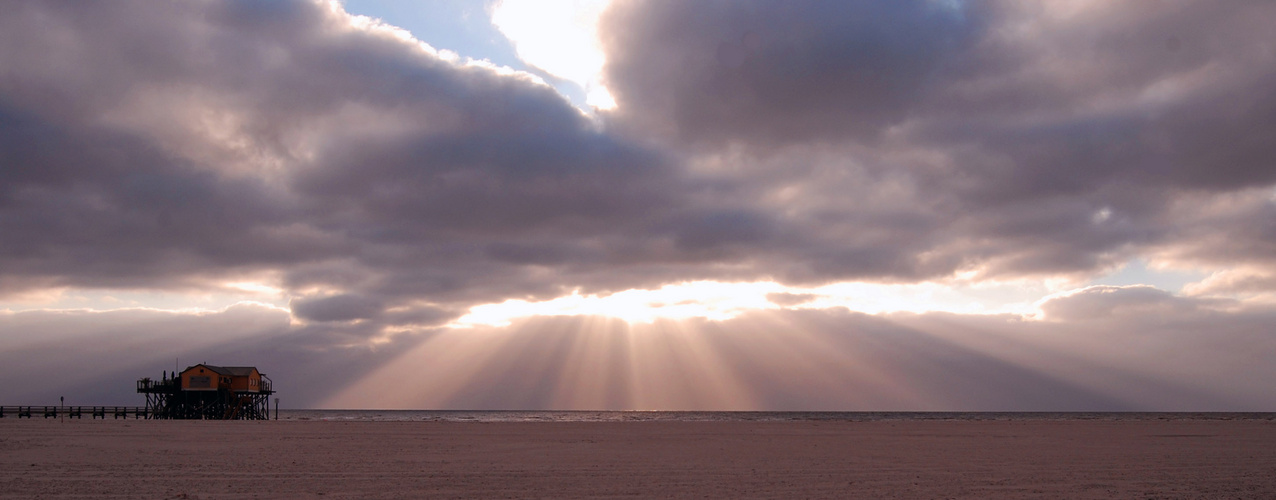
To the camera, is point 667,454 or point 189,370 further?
point 189,370

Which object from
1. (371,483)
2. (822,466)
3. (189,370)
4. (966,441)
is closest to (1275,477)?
(822,466)

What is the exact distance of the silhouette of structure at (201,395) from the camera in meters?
76.3

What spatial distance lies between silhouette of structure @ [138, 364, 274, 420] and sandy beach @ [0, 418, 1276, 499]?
48.8m

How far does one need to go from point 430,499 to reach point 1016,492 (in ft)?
37.7

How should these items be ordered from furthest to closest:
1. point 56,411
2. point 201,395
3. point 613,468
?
point 56,411 < point 201,395 < point 613,468

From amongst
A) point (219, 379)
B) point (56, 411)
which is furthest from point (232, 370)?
point (56, 411)

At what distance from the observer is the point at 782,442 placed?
102 ft

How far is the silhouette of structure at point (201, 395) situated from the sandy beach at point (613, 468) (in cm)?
4882

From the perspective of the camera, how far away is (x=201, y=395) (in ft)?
251

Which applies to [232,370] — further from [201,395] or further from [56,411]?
[56,411]

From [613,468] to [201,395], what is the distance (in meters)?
70.8

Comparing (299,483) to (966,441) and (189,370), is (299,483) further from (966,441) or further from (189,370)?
(189,370)

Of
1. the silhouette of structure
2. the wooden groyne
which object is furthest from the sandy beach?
the wooden groyne

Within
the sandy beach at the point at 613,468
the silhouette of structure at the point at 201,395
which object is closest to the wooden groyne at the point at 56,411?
the silhouette of structure at the point at 201,395
